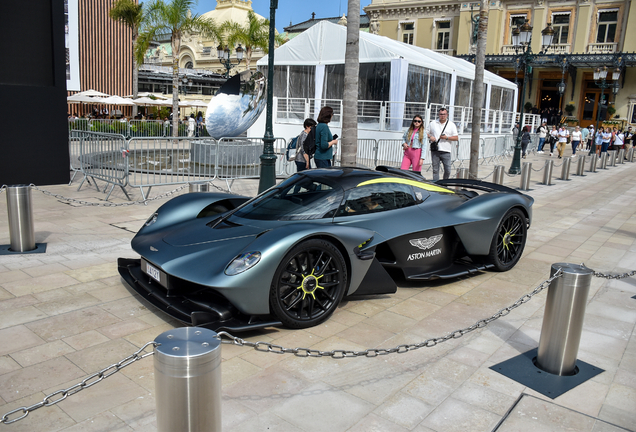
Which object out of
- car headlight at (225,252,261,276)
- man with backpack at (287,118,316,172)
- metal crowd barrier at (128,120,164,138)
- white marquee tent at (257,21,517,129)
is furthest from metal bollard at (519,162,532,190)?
metal crowd barrier at (128,120,164,138)

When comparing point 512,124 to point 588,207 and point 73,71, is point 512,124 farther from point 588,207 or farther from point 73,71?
point 73,71

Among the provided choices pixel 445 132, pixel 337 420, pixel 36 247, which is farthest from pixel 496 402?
pixel 445 132

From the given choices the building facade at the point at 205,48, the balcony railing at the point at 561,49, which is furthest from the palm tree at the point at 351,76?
the building facade at the point at 205,48

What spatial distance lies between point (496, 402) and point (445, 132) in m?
7.78

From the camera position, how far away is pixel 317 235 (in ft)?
13.6

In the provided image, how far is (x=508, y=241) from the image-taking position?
612 centimetres

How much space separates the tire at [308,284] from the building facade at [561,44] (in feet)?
128

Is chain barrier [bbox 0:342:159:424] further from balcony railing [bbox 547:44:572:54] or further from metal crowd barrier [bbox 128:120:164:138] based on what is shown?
balcony railing [bbox 547:44:572:54]

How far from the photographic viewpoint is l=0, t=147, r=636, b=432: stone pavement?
308 cm

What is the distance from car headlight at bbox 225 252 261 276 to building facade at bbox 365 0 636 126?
39693 millimetres

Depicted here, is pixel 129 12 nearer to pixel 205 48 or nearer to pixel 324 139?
pixel 324 139

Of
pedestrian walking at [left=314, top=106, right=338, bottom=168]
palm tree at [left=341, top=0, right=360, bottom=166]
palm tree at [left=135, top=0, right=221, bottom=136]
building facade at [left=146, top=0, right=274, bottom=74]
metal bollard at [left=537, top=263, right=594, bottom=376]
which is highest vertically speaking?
building facade at [left=146, top=0, right=274, bottom=74]

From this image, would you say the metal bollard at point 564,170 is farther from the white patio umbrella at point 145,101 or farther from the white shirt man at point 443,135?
the white patio umbrella at point 145,101

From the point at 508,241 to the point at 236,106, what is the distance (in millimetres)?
8370
